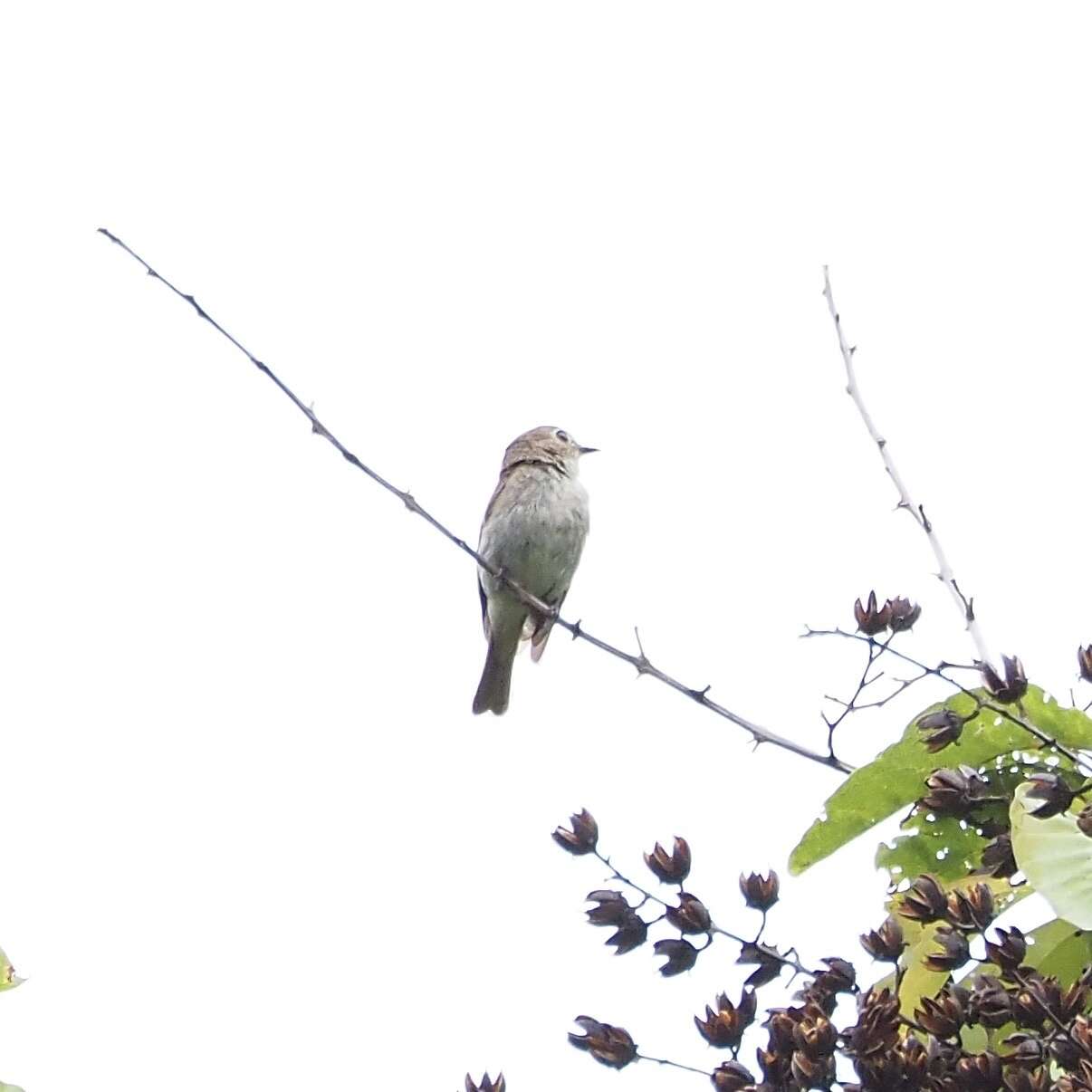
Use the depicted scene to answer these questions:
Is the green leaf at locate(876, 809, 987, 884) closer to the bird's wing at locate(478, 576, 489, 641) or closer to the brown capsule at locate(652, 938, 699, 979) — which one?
the brown capsule at locate(652, 938, 699, 979)

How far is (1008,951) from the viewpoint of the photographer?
10.2 ft

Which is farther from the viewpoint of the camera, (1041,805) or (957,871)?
(957,871)

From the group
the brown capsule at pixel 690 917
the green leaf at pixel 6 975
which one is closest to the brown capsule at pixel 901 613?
the brown capsule at pixel 690 917

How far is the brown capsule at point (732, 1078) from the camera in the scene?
10.3 ft

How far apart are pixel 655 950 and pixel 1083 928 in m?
0.92

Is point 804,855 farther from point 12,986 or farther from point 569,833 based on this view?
point 12,986

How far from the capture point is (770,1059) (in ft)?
10.2

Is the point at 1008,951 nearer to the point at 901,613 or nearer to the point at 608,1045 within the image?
the point at 608,1045

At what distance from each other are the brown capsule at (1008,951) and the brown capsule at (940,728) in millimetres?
457

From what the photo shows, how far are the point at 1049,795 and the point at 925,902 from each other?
0.30m

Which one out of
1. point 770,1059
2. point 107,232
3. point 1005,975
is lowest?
point 770,1059

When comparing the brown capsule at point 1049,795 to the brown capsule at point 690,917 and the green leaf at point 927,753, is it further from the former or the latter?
the brown capsule at point 690,917

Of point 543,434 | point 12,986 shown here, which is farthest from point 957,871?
point 543,434

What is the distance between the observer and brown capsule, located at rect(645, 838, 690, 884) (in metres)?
3.71
